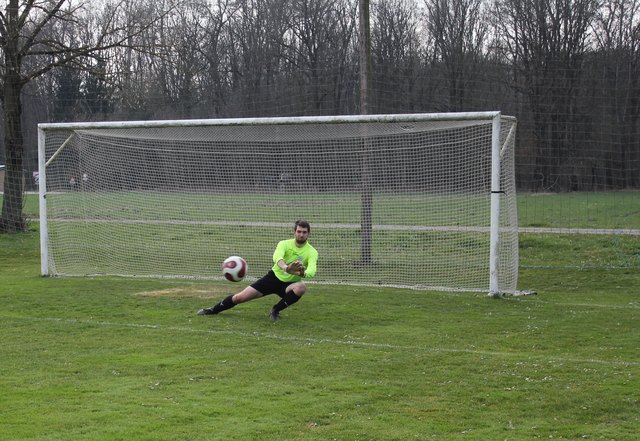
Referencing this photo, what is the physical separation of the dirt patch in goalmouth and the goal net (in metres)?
1.11

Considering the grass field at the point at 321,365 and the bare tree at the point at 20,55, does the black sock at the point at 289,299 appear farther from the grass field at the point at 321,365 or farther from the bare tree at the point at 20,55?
the bare tree at the point at 20,55

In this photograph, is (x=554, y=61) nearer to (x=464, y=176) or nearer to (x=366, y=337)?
(x=464, y=176)

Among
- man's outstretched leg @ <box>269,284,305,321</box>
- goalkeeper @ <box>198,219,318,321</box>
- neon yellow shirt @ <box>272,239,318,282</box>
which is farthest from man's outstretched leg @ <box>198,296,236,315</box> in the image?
neon yellow shirt @ <box>272,239,318,282</box>

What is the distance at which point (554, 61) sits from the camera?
17.9 m

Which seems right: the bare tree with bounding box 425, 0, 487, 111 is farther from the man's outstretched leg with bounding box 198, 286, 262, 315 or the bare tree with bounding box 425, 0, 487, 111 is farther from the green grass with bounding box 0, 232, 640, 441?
the man's outstretched leg with bounding box 198, 286, 262, 315

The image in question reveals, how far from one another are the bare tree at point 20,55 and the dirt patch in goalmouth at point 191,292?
9175 mm

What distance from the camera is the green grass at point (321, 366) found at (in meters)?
6.11

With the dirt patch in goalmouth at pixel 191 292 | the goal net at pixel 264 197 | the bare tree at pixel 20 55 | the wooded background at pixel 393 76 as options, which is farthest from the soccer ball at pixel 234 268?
the bare tree at pixel 20 55

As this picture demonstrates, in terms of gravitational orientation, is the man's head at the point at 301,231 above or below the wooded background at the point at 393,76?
below

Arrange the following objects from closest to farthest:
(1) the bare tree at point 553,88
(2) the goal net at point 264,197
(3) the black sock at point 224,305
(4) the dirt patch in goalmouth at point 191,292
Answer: (3) the black sock at point 224,305 → (4) the dirt patch in goalmouth at point 191,292 → (2) the goal net at point 264,197 → (1) the bare tree at point 553,88

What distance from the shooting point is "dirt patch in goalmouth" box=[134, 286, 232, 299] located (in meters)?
12.7

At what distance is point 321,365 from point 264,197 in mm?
8068

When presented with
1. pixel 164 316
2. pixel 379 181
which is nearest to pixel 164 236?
pixel 379 181

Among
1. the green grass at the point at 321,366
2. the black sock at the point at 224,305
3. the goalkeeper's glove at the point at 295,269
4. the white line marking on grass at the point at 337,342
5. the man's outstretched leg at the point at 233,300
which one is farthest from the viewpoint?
the black sock at the point at 224,305
